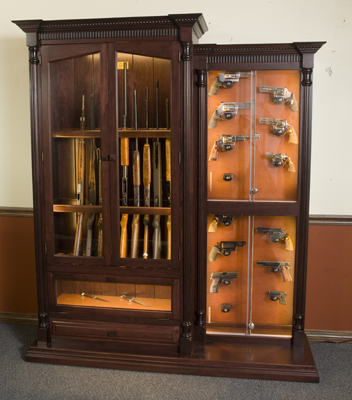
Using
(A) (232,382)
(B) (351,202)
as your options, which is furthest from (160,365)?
(B) (351,202)

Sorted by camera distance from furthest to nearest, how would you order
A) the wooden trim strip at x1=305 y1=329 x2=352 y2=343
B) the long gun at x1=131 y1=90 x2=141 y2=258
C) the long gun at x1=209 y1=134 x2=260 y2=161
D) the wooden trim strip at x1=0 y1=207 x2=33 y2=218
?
the wooden trim strip at x1=0 y1=207 x2=33 y2=218
the wooden trim strip at x1=305 y1=329 x2=352 y2=343
the long gun at x1=209 y1=134 x2=260 y2=161
the long gun at x1=131 y1=90 x2=141 y2=258

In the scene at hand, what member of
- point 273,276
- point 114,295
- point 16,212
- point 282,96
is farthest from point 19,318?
point 282,96

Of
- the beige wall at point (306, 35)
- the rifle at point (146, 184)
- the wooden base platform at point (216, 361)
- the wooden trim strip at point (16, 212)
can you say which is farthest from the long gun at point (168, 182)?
the wooden trim strip at point (16, 212)

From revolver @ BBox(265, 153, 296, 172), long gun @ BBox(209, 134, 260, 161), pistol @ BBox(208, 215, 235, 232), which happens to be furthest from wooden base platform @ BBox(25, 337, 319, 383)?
long gun @ BBox(209, 134, 260, 161)

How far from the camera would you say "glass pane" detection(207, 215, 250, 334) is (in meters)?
2.59

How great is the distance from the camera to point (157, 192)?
7.77 ft

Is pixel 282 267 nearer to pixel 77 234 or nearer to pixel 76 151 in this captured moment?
pixel 77 234

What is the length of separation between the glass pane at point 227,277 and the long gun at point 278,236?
0.41ft

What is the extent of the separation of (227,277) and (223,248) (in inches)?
7.6

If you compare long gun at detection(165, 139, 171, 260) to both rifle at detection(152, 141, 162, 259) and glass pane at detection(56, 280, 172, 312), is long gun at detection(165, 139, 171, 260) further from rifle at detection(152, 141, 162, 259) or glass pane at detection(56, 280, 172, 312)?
glass pane at detection(56, 280, 172, 312)

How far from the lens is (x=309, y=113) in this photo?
237 cm

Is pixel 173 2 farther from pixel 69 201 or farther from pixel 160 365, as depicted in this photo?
pixel 160 365

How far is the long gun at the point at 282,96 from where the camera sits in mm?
2409

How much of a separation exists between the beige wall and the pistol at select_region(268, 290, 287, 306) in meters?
0.61
